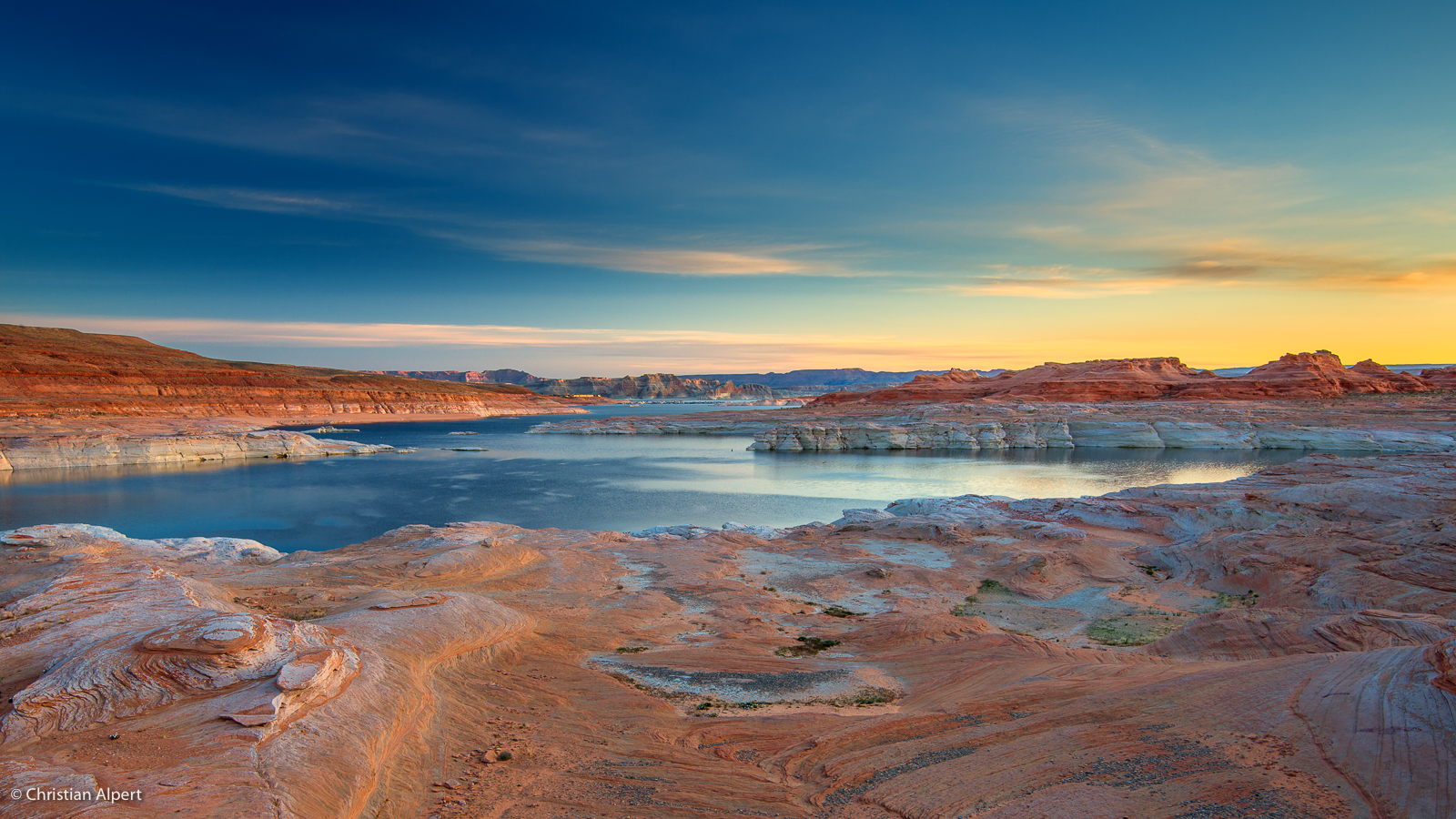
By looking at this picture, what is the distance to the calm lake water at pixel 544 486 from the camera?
2702 centimetres

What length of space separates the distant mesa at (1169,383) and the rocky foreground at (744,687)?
74356mm

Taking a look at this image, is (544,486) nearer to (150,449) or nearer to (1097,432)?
(150,449)

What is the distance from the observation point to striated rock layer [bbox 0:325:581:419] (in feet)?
193

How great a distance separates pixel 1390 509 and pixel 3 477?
60.2 metres

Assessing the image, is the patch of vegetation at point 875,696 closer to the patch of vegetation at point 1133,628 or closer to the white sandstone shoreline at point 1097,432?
the patch of vegetation at point 1133,628

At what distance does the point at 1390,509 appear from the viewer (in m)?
14.7

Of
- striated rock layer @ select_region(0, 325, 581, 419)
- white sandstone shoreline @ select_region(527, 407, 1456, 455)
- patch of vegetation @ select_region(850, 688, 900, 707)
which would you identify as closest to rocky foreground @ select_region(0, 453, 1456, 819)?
patch of vegetation @ select_region(850, 688, 900, 707)

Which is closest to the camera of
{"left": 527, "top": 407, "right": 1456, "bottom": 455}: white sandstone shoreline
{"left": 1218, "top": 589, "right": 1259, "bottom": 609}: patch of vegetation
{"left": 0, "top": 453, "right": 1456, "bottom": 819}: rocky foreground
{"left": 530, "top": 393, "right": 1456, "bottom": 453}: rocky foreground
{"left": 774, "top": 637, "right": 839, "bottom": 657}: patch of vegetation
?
{"left": 0, "top": 453, "right": 1456, "bottom": 819}: rocky foreground

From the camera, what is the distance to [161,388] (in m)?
71.6

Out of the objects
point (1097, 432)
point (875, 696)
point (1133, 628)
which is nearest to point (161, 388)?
point (875, 696)

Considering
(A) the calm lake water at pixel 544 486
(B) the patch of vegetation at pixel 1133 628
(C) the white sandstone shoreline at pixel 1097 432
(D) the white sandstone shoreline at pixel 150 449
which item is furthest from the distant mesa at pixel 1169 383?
(B) the patch of vegetation at pixel 1133 628

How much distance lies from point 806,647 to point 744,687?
6.65 ft

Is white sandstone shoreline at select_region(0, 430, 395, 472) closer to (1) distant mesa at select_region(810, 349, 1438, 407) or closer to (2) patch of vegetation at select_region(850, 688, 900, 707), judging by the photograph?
(2) patch of vegetation at select_region(850, 688, 900, 707)

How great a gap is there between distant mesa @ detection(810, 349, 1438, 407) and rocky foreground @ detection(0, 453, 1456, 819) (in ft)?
244
